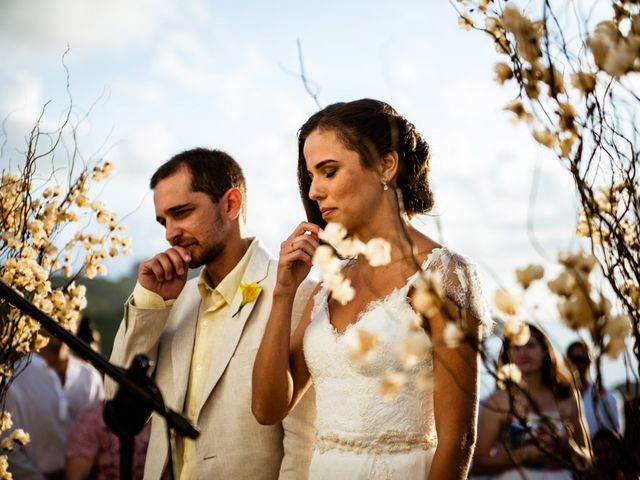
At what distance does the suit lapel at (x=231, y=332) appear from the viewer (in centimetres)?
281

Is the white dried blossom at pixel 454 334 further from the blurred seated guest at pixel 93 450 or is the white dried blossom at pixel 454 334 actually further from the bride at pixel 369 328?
the blurred seated guest at pixel 93 450

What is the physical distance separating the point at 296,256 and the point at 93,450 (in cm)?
272

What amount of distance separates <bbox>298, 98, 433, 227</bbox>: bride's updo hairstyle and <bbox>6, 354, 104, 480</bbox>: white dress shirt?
10.6 feet

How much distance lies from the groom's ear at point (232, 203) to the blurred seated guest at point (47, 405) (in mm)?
2645

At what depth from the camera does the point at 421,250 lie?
2.46 m

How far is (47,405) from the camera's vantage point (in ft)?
17.8

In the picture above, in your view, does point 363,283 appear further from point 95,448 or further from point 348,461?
point 95,448

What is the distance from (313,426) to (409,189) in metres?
0.88

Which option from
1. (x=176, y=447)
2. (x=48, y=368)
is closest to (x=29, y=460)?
(x=48, y=368)

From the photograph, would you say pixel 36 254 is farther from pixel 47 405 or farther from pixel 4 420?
pixel 47 405

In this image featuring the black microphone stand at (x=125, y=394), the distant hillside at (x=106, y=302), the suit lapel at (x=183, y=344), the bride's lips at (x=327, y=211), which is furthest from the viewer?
the distant hillside at (x=106, y=302)

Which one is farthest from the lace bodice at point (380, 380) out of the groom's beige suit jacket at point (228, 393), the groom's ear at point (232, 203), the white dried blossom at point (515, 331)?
the white dried blossom at point (515, 331)

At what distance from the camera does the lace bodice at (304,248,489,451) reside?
234 cm

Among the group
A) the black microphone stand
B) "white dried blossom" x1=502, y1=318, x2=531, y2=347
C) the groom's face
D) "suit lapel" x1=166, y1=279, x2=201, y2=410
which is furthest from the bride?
"white dried blossom" x1=502, y1=318, x2=531, y2=347
